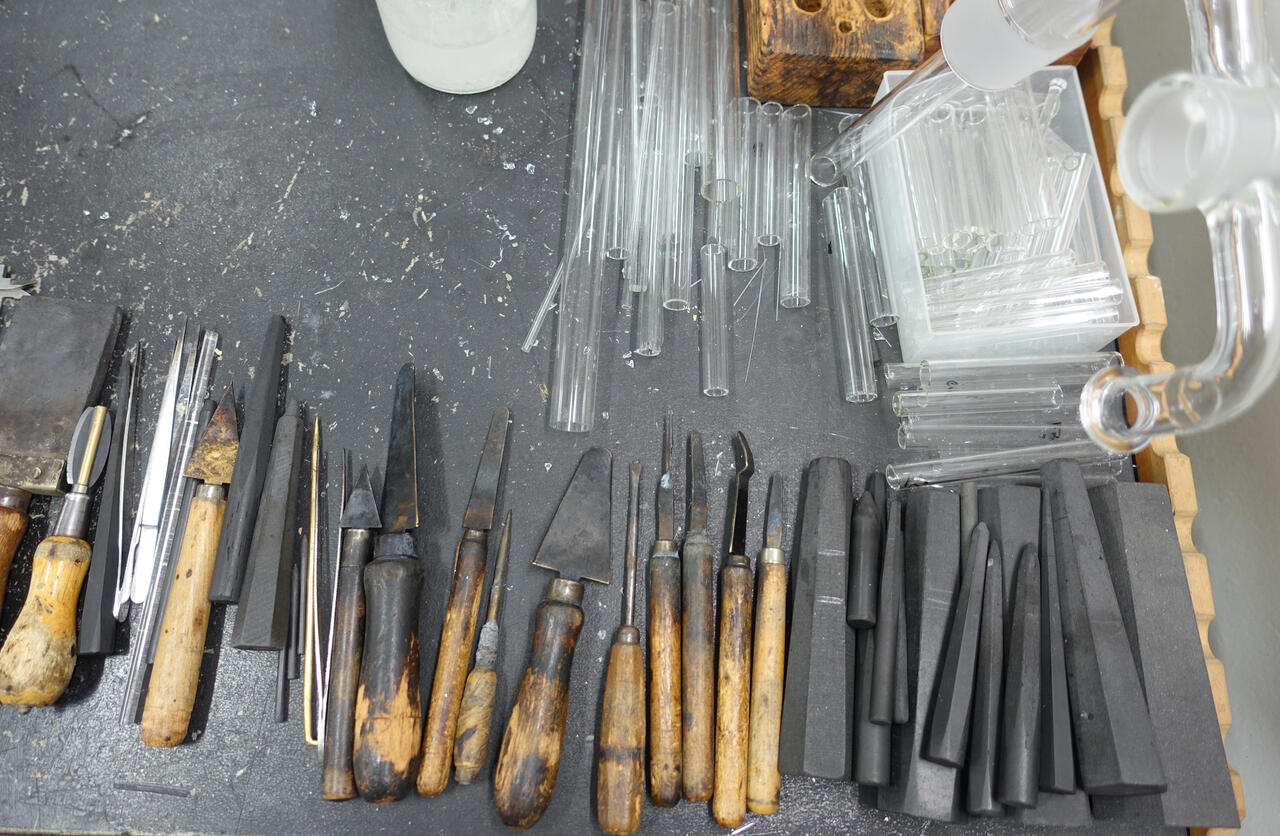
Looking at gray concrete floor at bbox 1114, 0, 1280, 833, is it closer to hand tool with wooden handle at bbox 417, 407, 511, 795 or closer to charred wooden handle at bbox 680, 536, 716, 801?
charred wooden handle at bbox 680, 536, 716, 801

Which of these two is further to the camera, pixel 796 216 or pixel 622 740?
pixel 796 216

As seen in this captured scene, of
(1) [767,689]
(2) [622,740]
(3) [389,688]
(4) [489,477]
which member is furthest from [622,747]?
(4) [489,477]

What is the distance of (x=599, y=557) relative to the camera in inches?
51.3

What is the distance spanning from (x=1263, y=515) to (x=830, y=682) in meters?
0.89

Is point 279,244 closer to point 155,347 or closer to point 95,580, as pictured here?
point 155,347

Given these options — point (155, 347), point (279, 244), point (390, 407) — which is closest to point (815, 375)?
point (390, 407)

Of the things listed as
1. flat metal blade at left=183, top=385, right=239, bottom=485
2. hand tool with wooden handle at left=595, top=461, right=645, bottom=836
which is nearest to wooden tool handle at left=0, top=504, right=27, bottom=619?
flat metal blade at left=183, top=385, right=239, bottom=485

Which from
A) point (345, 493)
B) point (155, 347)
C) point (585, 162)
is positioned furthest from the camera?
point (585, 162)

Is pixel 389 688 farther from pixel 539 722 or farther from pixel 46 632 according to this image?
pixel 46 632

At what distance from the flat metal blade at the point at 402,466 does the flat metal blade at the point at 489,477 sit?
0.09 meters

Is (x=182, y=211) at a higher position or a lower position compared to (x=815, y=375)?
higher

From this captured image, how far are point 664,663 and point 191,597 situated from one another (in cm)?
71

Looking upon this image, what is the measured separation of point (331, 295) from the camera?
1.51 m

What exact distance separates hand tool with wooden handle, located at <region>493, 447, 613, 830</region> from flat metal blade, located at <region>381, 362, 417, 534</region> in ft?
0.71
